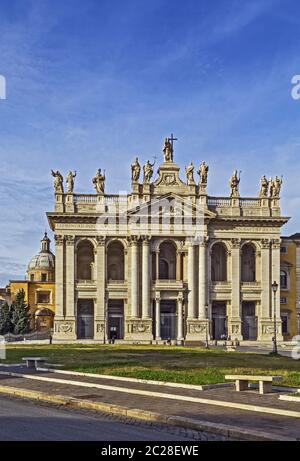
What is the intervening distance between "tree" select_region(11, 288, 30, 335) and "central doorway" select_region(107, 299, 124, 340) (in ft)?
54.3

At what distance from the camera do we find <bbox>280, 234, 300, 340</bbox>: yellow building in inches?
3415

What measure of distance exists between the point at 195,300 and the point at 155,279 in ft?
Answer: 16.0

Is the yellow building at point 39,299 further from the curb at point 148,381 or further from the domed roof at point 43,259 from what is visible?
the curb at point 148,381

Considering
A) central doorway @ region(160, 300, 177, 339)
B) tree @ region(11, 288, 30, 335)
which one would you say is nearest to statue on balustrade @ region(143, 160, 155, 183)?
central doorway @ region(160, 300, 177, 339)

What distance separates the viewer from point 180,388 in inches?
879

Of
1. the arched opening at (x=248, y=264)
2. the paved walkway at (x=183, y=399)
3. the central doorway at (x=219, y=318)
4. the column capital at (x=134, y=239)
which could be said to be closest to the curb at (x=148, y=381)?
the paved walkway at (x=183, y=399)

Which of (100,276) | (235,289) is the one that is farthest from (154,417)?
(235,289)

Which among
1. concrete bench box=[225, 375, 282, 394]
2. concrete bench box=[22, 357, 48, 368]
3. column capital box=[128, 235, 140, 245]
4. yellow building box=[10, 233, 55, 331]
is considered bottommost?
concrete bench box=[22, 357, 48, 368]

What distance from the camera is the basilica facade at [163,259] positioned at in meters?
81.1

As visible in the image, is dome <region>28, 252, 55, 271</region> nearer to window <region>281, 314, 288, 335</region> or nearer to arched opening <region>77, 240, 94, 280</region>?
arched opening <region>77, 240, 94, 280</region>

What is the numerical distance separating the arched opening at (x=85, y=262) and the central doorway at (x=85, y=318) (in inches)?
114
